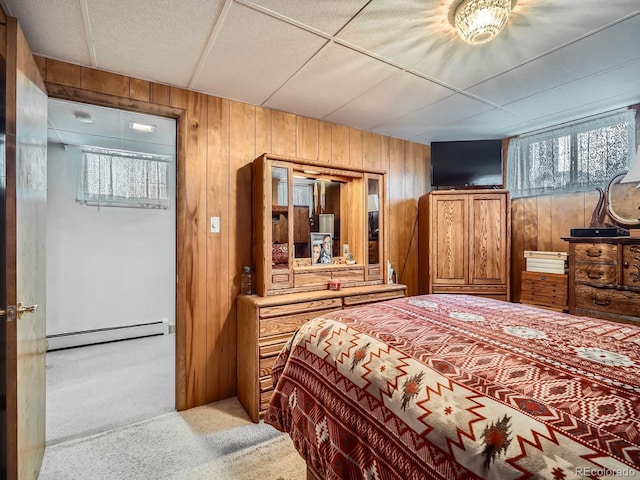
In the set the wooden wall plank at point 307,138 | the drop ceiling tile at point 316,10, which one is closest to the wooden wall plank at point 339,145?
the wooden wall plank at point 307,138

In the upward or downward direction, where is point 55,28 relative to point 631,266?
upward

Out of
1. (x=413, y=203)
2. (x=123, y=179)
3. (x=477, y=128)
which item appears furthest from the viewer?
(x=123, y=179)

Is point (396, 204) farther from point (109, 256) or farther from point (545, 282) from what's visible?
point (109, 256)

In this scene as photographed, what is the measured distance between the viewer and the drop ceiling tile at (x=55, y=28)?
145 centimetres

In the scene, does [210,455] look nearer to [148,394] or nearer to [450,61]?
[148,394]

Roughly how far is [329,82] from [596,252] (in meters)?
2.40

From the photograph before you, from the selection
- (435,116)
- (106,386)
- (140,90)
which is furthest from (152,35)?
(106,386)

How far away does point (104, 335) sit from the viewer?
12.3 ft

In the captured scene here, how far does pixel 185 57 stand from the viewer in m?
1.89

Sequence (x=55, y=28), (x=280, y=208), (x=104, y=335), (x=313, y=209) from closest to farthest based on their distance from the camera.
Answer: (x=55, y=28), (x=280, y=208), (x=313, y=209), (x=104, y=335)

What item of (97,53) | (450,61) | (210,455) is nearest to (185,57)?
(97,53)

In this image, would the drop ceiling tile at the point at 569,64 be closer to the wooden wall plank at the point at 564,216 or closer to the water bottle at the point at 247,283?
the wooden wall plank at the point at 564,216

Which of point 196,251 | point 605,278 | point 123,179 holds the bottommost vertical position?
point 605,278

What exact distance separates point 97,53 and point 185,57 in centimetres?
52
